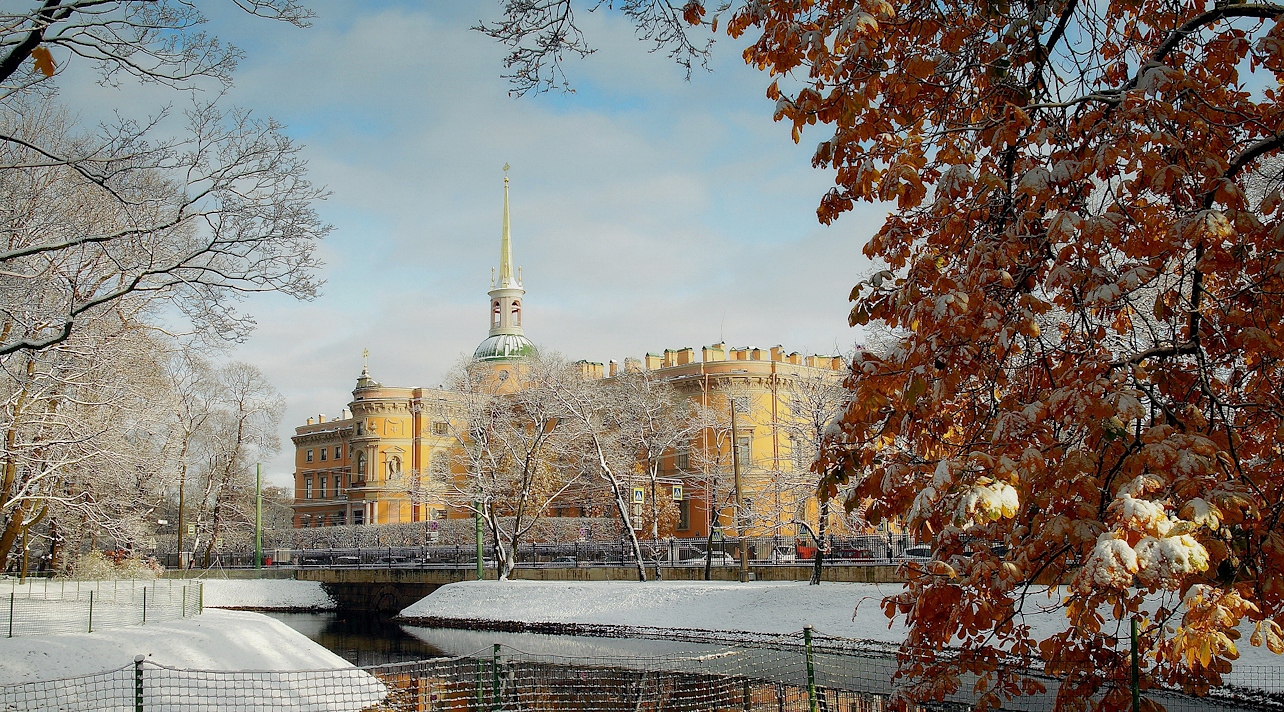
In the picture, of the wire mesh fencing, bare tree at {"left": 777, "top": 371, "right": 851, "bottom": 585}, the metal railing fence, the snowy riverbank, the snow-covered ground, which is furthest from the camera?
the metal railing fence

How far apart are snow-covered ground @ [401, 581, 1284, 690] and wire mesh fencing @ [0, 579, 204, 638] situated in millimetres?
7723

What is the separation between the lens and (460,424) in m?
44.8

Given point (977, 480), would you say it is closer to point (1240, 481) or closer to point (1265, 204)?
point (1240, 481)

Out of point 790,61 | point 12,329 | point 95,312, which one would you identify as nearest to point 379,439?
point 12,329

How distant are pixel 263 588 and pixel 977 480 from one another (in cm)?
4591

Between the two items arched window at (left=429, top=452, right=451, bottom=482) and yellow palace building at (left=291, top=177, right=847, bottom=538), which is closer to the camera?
yellow palace building at (left=291, top=177, right=847, bottom=538)

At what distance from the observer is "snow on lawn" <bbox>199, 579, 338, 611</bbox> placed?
43.6 meters

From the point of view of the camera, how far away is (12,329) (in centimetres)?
2209

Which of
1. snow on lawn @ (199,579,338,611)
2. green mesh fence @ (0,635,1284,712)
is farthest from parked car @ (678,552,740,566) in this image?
snow on lawn @ (199,579,338,611)

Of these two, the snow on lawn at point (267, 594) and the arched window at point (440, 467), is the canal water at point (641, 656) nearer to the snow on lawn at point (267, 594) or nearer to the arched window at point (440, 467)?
the snow on lawn at point (267, 594)

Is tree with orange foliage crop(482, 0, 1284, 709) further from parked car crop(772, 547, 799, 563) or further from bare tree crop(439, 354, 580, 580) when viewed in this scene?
bare tree crop(439, 354, 580, 580)

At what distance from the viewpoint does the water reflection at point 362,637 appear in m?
26.1

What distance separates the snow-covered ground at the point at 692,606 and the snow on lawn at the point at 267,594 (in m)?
9.63

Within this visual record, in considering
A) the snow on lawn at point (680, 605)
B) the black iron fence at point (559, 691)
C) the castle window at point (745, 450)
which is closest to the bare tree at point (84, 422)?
the black iron fence at point (559, 691)
